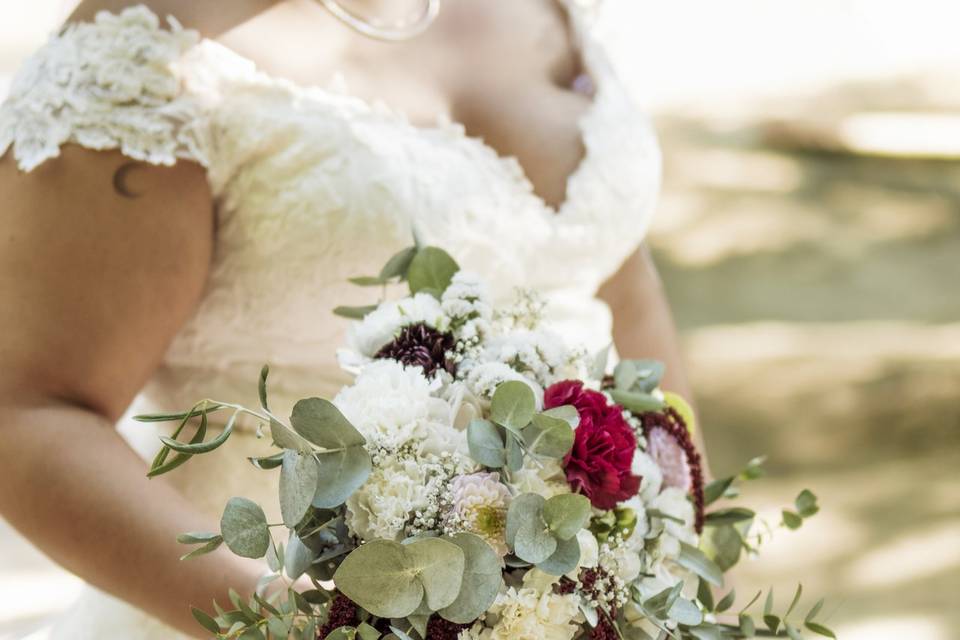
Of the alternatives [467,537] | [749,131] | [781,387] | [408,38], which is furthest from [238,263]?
[749,131]

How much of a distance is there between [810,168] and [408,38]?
11.7 feet

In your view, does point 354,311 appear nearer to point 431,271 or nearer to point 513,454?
point 431,271

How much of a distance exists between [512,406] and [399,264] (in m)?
0.26

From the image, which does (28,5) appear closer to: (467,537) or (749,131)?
(749,131)

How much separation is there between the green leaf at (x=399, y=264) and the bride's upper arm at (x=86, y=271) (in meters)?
0.29

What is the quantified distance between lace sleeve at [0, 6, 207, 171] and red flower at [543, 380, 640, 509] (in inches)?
21.3

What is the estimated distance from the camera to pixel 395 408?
2.62 feet

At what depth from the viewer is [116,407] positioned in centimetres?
115

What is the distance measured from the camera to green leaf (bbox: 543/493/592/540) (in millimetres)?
761

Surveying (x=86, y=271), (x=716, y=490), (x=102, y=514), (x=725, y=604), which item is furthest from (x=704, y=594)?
(x=86, y=271)

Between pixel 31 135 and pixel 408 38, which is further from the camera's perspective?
pixel 408 38

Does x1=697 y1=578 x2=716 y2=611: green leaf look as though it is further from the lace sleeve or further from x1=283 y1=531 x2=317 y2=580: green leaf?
the lace sleeve

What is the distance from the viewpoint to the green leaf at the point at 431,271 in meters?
0.98

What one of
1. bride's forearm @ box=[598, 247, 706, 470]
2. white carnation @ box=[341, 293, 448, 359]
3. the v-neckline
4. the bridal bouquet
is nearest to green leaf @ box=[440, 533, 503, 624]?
the bridal bouquet
